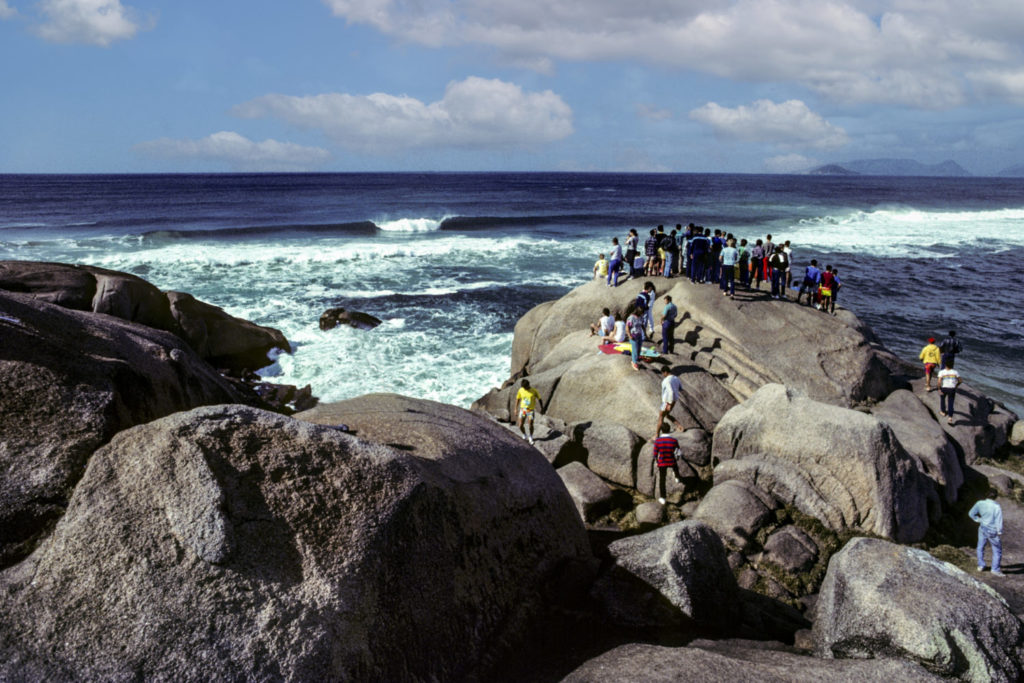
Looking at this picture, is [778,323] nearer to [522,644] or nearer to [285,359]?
[522,644]

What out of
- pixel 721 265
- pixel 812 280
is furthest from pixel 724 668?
pixel 812 280

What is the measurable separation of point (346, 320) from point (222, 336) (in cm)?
566

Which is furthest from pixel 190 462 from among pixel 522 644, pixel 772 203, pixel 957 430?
pixel 772 203

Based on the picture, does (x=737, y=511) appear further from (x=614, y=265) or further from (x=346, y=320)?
(x=346, y=320)

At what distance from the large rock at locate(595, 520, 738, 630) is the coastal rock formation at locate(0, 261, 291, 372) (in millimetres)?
13870

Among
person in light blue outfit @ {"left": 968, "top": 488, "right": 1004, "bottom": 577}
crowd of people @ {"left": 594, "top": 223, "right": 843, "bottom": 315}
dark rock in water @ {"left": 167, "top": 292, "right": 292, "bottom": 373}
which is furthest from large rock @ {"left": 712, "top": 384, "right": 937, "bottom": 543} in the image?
dark rock in water @ {"left": 167, "top": 292, "right": 292, "bottom": 373}

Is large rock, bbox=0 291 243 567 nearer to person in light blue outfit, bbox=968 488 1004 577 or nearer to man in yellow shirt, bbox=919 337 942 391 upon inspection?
person in light blue outfit, bbox=968 488 1004 577

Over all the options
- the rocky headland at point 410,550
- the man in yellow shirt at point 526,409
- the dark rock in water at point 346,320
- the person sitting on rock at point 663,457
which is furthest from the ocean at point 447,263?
the rocky headland at point 410,550

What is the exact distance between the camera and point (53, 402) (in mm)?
6164

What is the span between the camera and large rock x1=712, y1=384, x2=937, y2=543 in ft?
37.4

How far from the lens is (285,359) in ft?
73.0

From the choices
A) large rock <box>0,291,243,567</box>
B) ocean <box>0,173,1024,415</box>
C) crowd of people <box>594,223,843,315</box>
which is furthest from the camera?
ocean <box>0,173,1024,415</box>

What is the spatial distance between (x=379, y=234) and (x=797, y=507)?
46.4 m

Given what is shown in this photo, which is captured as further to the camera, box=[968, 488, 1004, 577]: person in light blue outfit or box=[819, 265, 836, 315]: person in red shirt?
box=[819, 265, 836, 315]: person in red shirt
